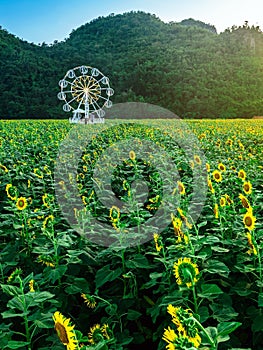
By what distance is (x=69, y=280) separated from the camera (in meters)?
2.03

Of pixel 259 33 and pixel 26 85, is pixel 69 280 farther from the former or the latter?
pixel 259 33

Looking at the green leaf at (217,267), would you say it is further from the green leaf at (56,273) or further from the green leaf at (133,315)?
the green leaf at (56,273)

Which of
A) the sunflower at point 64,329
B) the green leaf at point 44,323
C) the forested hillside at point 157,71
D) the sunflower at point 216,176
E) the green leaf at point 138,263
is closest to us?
the sunflower at point 64,329

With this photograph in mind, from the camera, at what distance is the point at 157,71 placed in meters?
36.3

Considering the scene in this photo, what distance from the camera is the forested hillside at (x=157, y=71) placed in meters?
31.4

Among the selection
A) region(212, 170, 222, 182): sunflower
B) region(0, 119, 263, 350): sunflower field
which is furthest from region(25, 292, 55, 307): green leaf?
region(212, 170, 222, 182): sunflower

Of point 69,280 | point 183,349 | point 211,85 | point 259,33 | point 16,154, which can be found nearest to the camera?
point 183,349

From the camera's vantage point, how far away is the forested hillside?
3138 centimetres

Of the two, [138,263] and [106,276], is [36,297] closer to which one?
[106,276]

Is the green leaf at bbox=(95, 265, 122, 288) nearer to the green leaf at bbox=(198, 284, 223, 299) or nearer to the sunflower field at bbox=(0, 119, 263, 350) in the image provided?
the sunflower field at bbox=(0, 119, 263, 350)

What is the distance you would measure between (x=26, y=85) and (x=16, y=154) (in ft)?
98.5

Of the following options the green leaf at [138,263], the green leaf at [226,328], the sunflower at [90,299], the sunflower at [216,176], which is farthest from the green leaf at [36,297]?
the sunflower at [216,176]

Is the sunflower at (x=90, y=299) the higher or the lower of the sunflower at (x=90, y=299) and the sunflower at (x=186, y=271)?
the lower

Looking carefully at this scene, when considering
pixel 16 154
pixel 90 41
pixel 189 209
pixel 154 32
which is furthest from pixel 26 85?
pixel 189 209
